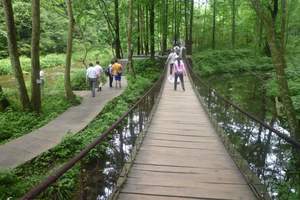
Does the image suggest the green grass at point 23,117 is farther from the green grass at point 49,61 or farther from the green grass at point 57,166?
the green grass at point 49,61

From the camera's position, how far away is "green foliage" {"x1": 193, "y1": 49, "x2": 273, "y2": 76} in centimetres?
3203

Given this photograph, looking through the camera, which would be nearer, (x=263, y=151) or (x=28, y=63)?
(x=263, y=151)

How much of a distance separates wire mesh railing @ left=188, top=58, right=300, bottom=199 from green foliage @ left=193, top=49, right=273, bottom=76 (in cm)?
2293

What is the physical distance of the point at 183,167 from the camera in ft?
21.8

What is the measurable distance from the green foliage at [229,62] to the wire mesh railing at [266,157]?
22930 millimetres

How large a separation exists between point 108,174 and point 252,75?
26315mm

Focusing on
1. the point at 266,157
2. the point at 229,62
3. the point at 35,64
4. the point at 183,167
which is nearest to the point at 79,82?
the point at 35,64

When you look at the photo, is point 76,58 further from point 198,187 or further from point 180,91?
point 198,187

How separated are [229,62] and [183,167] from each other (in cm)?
2879

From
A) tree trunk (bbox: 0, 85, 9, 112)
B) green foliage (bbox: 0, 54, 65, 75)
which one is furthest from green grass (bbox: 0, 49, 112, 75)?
tree trunk (bbox: 0, 85, 9, 112)

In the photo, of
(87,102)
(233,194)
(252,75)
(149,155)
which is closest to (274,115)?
(87,102)

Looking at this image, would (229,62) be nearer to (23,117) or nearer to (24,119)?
(23,117)

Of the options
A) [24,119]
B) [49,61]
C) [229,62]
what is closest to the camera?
[24,119]

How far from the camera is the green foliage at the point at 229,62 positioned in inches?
1261
